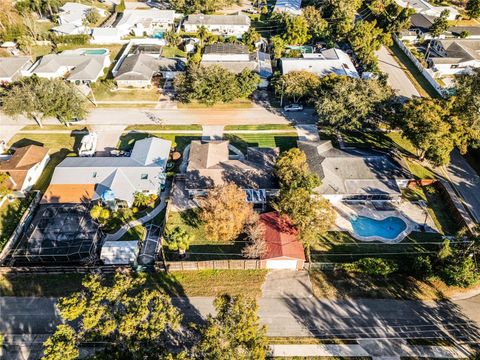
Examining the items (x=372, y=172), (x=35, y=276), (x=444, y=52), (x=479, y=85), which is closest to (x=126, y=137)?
(x=35, y=276)

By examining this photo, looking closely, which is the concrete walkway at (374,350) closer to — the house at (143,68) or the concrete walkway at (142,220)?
the concrete walkway at (142,220)

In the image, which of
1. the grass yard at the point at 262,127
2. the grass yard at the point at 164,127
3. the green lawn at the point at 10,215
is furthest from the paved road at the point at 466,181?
the green lawn at the point at 10,215

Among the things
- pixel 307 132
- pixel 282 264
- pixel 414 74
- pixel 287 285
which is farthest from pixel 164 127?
pixel 414 74

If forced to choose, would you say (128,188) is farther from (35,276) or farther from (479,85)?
(479,85)

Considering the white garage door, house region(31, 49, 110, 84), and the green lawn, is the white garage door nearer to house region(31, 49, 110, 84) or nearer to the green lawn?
the green lawn

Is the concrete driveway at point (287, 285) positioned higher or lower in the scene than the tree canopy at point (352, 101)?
lower

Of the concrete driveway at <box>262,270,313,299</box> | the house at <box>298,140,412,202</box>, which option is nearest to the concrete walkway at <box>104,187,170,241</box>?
the concrete driveway at <box>262,270,313,299</box>

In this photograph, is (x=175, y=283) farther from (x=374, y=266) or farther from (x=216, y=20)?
(x=216, y=20)
